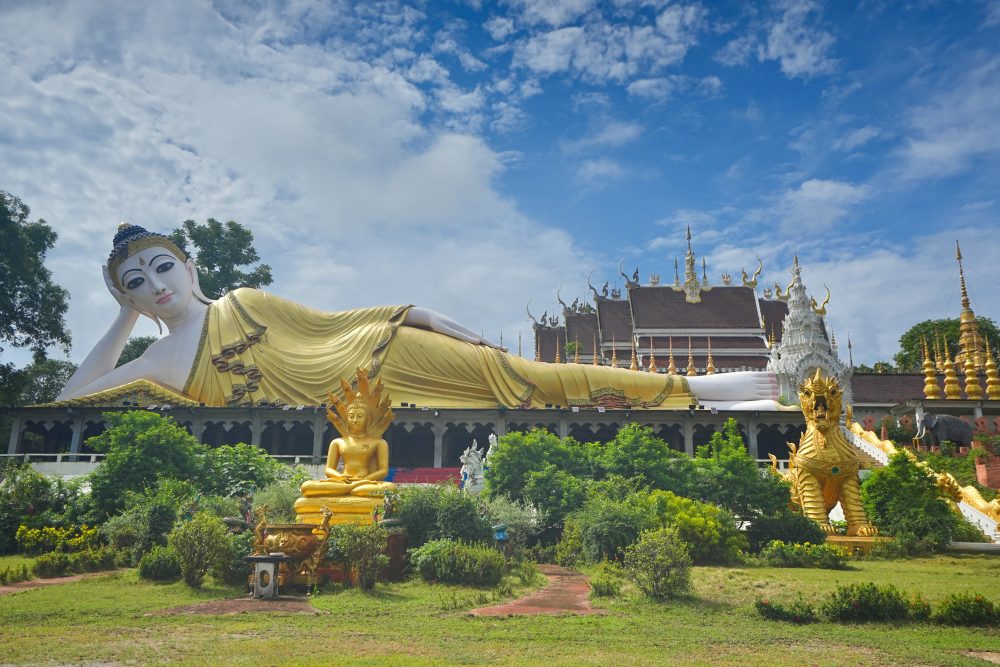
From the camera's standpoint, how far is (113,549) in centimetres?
1445

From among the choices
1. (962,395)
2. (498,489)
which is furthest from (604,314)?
(498,489)

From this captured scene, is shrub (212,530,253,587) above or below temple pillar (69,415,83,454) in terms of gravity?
below

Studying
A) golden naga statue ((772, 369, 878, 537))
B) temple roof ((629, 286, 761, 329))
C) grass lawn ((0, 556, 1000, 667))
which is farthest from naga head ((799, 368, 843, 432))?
temple roof ((629, 286, 761, 329))

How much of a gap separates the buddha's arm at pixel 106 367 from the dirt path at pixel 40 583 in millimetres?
17153

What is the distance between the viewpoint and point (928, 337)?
5431 cm

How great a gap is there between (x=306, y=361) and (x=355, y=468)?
591 inches

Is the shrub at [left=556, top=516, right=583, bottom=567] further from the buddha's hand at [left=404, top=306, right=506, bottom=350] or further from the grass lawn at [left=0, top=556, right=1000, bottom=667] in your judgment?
the buddha's hand at [left=404, top=306, right=506, bottom=350]

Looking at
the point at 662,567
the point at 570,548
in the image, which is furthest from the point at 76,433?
the point at 662,567

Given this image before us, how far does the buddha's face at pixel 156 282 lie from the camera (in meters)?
29.4

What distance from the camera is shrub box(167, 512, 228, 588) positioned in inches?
451

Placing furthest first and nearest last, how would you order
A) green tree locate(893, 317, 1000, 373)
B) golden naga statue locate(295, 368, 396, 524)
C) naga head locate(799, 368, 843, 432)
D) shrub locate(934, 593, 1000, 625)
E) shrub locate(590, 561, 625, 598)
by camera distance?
green tree locate(893, 317, 1000, 373) < naga head locate(799, 368, 843, 432) < golden naga statue locate(295, 368, 396, 524) < shrub locate(590, 561, 625, 598) < shrub locate(934, 593, 1000, 625)

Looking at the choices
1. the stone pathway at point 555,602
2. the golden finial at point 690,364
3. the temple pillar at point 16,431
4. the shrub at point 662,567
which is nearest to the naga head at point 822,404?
the stone pathway at point 555,602

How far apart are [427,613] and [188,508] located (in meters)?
6.94

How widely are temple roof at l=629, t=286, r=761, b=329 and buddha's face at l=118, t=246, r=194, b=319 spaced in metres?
24.1
